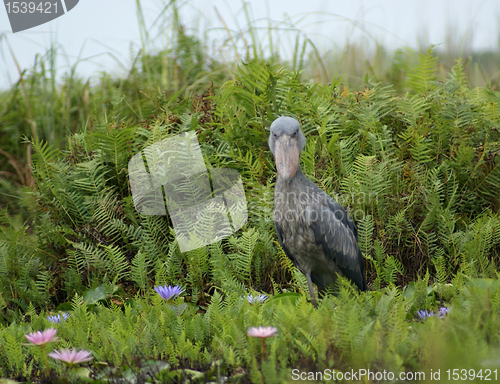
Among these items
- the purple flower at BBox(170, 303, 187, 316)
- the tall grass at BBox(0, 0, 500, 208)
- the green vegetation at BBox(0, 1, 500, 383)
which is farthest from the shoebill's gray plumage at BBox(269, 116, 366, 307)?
the tall grass at BBox(0, 0, 500, 208)

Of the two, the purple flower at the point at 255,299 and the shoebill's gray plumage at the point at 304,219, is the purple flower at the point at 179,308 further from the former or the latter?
the shoebill's gray plumage at the point at 304,219

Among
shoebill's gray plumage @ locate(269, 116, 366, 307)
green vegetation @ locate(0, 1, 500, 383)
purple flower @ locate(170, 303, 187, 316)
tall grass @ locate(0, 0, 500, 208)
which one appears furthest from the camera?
tall grass @ locate(0, 0, 500, 208)

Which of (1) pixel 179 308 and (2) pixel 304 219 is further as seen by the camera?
(2) pixel 304 219

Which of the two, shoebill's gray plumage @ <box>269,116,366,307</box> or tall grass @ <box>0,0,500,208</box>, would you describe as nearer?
shoebill's gray plumage @ <box>269,116,366,307</box>

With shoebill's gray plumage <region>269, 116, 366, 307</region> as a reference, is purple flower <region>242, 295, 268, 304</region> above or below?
below

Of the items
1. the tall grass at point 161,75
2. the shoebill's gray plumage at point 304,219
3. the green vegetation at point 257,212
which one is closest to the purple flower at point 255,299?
the green vegetation at point 257,212

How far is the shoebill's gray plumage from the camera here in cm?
285

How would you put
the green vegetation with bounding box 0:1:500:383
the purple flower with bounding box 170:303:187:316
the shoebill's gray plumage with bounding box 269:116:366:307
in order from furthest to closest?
1. the green vegetation with bounding box 0:1:500:383
2. the shoebill's gray plumage with bounding box 269:116:366:307
3. the purple flower with bounding box 170:303:187:316

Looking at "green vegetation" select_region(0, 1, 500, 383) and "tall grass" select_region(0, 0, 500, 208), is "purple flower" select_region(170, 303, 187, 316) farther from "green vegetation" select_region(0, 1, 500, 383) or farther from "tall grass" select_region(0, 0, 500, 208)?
"tall grass" select_region(0, 0, 500, 208)

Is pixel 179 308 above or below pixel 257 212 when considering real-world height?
below

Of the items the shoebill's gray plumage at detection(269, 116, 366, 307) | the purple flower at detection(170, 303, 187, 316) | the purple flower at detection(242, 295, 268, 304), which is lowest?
the purple flower at detection(242, 295, 268, 304)

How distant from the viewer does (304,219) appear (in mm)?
2986

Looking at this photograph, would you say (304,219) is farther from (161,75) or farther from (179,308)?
(161,75)

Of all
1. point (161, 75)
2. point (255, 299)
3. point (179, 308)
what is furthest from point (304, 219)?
point (161, 75)
